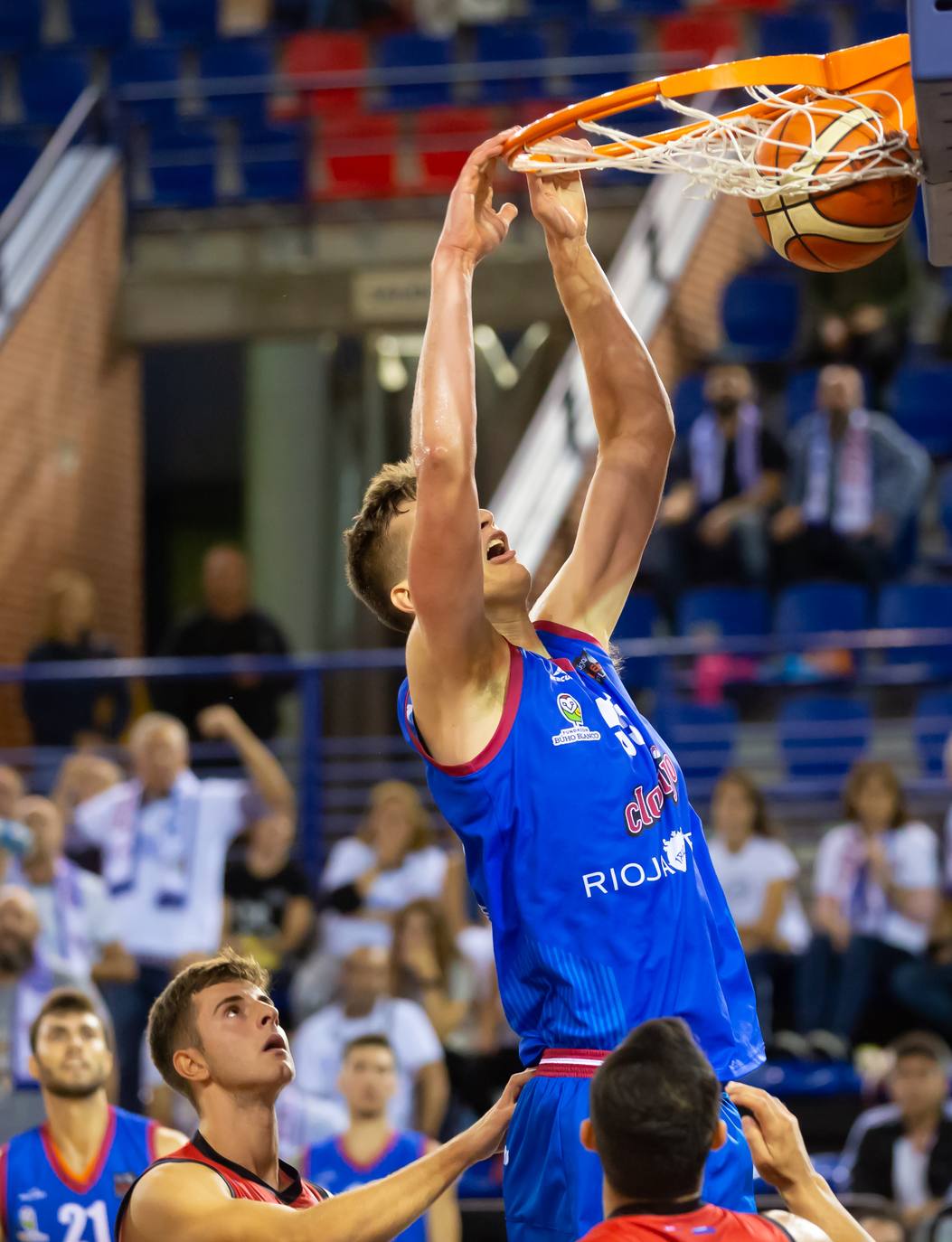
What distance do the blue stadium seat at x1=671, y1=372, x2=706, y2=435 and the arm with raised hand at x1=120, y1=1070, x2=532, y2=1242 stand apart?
8017mm

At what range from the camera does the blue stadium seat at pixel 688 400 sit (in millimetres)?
11711

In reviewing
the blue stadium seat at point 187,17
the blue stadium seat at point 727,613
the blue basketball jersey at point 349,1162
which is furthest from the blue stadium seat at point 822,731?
the blue stadium seat at point 187,17

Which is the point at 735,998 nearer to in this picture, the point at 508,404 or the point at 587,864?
the point at 587,864

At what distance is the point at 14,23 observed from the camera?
52.0 ft

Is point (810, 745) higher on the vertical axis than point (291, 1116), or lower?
higher

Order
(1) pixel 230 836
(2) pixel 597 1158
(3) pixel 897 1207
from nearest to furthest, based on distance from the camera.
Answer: (2) pixel 597 1158 → (3) pixel 897 1207 → (1) pixel 230 836

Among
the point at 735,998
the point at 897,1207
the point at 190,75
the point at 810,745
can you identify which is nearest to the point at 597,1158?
the point at 735,998

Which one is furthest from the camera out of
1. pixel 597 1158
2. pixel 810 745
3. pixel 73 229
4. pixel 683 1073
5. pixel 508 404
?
pixel 508 404

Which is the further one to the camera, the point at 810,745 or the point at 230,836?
the point at 810,745

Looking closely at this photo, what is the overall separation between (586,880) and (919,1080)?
421cm

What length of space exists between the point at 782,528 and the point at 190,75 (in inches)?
294

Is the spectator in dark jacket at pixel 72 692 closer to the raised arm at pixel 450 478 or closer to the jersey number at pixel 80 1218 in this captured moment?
the jersey number at pixel 80 1218

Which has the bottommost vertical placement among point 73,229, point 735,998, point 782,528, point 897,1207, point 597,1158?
point 897,1207

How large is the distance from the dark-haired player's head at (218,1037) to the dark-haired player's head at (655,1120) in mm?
1404
